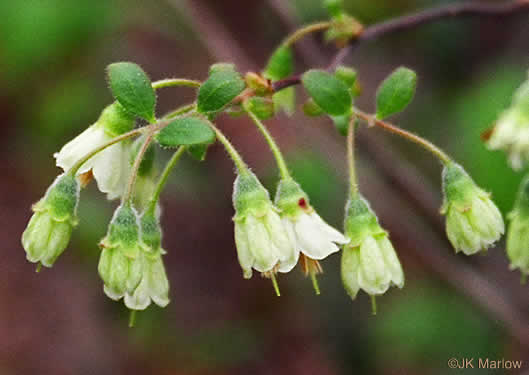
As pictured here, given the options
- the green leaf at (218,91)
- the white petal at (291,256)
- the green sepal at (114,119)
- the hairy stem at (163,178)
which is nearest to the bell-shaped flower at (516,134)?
the white petal at (291,256)

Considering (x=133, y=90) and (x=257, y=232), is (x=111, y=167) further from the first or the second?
(x=257, y=232)

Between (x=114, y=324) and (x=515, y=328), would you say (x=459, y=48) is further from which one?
(x=114, y=324)

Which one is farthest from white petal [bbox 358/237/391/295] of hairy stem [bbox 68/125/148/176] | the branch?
the branch

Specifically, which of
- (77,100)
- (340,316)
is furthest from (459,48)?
(77,100)

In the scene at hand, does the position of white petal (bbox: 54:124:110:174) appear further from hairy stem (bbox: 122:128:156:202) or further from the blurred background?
the blurred background

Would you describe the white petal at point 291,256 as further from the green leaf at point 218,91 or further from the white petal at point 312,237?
the green leaf at point 218,91

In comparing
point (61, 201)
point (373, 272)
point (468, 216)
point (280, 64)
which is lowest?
point (373, 272)

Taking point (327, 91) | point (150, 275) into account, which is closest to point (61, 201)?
point (150, 275)
